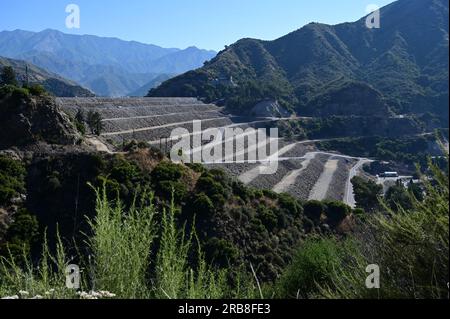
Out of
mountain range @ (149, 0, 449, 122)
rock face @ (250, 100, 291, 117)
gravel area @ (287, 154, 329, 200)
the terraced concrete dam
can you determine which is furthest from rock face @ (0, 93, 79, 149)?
rock face @ (250, 100, 291, 117)

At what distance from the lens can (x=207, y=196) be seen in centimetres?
2447

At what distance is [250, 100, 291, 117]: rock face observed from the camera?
276 ft

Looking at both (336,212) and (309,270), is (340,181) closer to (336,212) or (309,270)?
(336,212)

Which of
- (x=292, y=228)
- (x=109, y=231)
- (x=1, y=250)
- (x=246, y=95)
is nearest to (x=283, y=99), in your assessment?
(x=246, y=95)

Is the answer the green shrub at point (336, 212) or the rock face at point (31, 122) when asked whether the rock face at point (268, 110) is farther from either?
the rock face at point (31, 122)

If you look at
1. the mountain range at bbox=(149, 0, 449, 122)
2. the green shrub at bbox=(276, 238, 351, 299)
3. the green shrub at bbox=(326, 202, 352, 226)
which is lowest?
the green shrub at bbox=(326, 202, 352, 226)

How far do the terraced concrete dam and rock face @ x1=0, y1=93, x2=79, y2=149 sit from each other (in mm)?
4391

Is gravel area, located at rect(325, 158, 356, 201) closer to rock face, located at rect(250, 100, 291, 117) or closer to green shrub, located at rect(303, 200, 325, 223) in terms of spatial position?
green shrub, located at rect(303, 200, 325, 223)

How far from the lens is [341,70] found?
13538 cm

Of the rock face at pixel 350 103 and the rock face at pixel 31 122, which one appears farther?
the rock face at pixel 350 103

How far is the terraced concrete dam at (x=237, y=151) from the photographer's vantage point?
4731cm

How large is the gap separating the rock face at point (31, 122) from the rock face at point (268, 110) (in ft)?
193

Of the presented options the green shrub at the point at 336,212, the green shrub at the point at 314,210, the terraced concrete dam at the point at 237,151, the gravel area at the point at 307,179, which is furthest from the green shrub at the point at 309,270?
the gravel area at the point at 307,179

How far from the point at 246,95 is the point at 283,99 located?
30.1ft
